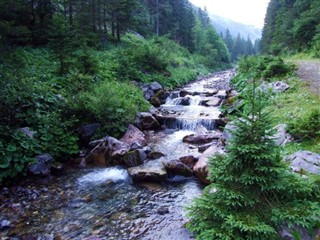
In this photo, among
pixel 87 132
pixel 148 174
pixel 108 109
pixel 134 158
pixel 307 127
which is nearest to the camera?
pixel 307 127

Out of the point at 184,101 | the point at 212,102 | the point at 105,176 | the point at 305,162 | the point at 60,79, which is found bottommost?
the point at 105,176

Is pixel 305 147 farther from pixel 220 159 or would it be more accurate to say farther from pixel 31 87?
pixel 31 87

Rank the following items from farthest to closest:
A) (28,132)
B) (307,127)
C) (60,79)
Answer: (60,79) < (28,132) < (307,127)

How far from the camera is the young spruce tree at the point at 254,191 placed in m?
4.04

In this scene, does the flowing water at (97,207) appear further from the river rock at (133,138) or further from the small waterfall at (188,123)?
the small waterfall at (188,123)

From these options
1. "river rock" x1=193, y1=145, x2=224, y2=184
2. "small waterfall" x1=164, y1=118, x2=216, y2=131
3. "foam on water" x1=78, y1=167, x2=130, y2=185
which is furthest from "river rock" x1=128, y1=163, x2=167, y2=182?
"small waterfall" x1=164, y1=118, x2=216, y2=131

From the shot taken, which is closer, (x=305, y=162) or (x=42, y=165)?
(x=305, y=162)

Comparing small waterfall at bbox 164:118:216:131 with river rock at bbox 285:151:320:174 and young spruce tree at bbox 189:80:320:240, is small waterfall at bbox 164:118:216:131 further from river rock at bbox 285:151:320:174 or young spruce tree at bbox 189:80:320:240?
young spruce tree at bbox 189:80:320:240

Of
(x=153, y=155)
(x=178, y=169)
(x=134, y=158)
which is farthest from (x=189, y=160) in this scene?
(x=134, y=158)

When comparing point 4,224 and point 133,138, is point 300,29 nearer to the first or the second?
point 133,138

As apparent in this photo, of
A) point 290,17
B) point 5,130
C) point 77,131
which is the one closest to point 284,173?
point 5,130

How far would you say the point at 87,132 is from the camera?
1129cm

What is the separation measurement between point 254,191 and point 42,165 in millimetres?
6940

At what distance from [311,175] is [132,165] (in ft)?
19.8
